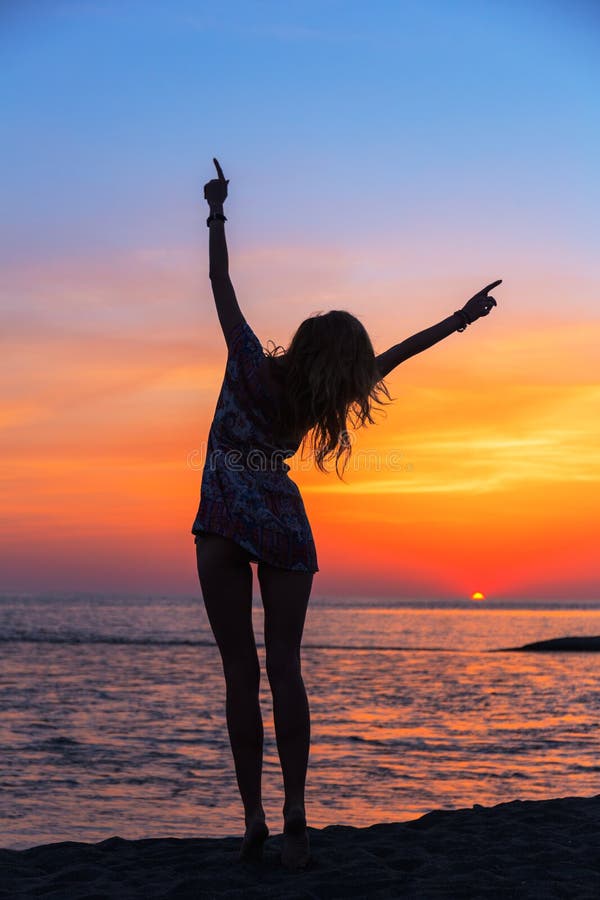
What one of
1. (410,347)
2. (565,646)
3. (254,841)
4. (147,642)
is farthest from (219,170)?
(565,646)

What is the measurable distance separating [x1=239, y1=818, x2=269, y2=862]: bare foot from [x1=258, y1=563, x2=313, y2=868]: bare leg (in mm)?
146

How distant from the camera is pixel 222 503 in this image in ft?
10.8

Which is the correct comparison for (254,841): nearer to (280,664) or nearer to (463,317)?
(280,664)

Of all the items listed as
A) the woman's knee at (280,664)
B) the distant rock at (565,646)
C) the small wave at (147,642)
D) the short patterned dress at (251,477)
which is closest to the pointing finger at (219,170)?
the short patterned dress at (251,477)

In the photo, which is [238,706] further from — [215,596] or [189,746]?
[189,746]

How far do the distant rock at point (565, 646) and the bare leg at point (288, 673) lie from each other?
74.1ft

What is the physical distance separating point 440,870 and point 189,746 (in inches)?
204

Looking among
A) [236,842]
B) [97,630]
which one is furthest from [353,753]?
[97,630]

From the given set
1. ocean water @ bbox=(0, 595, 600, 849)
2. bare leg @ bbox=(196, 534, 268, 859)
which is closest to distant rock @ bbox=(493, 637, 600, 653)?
ocean water @ bbox=(0, 595, 600, 849)

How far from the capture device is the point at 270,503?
3.34 metres

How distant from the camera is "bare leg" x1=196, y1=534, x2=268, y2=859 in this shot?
10.8 ft

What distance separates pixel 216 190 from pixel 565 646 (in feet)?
83.1

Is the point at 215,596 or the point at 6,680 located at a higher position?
the point at 215,596

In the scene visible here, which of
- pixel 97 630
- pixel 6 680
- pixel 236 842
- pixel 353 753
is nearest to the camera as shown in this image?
pixel 236 842
